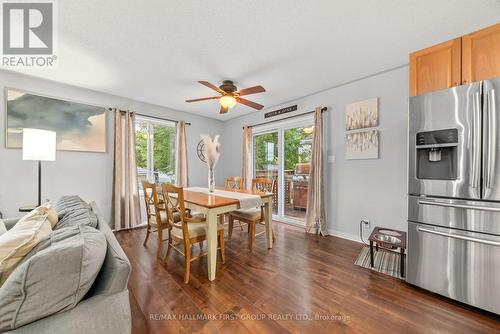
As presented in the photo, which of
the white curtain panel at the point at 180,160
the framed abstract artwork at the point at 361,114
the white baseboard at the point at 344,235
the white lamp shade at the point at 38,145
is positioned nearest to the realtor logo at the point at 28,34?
the white lamp shade at the point at 38,145

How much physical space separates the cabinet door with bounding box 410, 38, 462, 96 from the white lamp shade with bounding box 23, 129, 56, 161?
413 cm

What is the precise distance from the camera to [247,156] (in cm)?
477

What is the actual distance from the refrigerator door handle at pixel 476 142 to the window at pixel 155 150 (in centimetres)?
455

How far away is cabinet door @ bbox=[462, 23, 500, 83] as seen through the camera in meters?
1.64

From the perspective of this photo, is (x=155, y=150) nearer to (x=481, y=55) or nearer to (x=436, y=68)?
(x=436, y=68)

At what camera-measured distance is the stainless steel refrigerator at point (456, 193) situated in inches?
61.2

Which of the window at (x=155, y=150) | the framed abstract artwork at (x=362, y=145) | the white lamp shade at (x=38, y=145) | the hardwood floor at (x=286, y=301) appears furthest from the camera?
the window at (x=155, y=150)

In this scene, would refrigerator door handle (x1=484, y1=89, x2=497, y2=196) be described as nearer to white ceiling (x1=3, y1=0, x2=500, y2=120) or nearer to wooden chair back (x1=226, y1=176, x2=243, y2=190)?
white ceiling (x1=3, y1=0, x2=500, y2=120)

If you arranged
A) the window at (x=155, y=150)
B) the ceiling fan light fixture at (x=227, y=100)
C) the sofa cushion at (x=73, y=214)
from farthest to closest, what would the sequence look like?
the window at (x=155, y=150), the ceiling fan light fixture at (x=227, y=100), the sofa cushion at (x=73, y=214)

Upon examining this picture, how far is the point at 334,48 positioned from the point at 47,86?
411 centimetres

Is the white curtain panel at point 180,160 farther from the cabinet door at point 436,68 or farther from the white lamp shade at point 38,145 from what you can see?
the cabinet door at point 436,68

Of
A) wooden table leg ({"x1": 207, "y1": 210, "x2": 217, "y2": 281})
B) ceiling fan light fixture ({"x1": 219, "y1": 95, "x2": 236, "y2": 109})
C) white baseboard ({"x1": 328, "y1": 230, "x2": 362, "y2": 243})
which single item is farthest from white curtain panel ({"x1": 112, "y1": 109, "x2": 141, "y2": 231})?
white baseboard ({"x1": 328, "y1": 230, "x2": 362, "y2": 243})

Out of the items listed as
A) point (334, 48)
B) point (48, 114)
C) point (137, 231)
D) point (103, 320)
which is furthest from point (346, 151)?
point (48, 114)

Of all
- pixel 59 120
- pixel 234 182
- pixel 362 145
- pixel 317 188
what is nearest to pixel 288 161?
pixel 317 188
